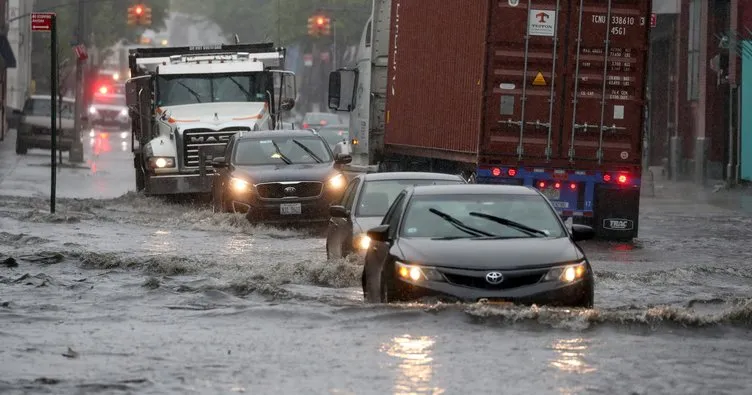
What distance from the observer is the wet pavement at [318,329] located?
10.4 m

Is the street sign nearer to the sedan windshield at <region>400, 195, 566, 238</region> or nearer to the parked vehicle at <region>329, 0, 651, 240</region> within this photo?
the parked vehicle at <region>329, 0, 651, 240</region>

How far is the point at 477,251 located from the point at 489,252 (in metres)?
0.10

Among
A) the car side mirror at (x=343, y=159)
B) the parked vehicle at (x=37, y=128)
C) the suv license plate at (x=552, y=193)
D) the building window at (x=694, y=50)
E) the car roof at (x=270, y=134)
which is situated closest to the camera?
the suv license plate at (x=552, y=193)

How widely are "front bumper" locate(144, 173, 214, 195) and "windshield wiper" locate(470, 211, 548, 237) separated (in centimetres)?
1777

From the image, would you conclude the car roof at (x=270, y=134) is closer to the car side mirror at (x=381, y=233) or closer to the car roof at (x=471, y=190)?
the car roof at (x=471, y=190)

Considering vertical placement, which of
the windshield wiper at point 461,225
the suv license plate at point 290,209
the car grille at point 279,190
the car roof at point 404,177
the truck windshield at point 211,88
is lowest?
the suv license plate at point 290,209

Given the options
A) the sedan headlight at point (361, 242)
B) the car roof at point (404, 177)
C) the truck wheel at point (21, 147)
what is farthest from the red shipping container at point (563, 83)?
the truck wheel at point (21, 147)

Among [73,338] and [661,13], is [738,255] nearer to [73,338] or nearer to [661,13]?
[73,338]

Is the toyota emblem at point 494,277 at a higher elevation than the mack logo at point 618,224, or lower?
higher

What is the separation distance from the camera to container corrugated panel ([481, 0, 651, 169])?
23.8 metres

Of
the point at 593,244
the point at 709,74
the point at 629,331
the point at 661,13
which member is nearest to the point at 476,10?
the point at 593,244

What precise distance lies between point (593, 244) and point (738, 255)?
2254mm

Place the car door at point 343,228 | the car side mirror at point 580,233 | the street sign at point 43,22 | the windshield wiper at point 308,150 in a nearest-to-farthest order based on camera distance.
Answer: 1. the car side mirror at point 580,233
2. the car door at point 343,228
3. the street sign at point 43,22
4. the windshield wiper at point 308,150

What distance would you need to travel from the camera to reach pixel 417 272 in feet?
42.2
